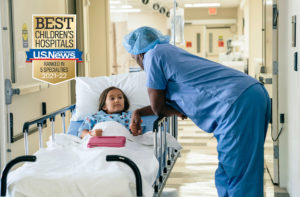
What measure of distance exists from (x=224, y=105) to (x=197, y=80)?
18cm

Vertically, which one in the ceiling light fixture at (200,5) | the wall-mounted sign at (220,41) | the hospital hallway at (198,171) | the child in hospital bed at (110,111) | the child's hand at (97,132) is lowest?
the hospital hallway at (198,171)

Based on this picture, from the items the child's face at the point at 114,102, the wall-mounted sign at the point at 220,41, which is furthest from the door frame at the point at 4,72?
the wall-mounted sign at the point at 220,41

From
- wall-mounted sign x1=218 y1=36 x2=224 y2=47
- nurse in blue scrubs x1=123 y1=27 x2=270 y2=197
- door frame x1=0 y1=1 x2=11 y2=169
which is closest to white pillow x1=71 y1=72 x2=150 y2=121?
door frame x1=0 y1=1 x2=11 y2=169

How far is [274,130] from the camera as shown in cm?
348

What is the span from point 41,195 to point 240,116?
0.99 metres

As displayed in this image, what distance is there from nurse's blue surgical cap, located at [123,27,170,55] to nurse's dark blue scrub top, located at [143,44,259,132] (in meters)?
0.11

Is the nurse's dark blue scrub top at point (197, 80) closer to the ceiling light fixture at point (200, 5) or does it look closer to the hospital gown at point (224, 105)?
the hospital gown at point (224, 105)

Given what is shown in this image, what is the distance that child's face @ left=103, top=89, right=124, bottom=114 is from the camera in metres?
3.02

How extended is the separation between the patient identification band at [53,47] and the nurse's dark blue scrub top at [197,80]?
1.45 metres

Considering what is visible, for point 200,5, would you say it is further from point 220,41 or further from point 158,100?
point 158,100

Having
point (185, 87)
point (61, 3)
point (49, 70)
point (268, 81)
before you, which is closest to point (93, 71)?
point (61, 3)

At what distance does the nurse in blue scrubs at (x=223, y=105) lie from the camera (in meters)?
2.02

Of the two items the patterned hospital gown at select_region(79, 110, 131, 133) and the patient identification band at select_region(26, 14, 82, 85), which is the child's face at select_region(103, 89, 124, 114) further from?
the patient identification band at select_region(26, 14, 82, 85)

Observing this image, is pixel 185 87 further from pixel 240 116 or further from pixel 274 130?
pixel 274 130
